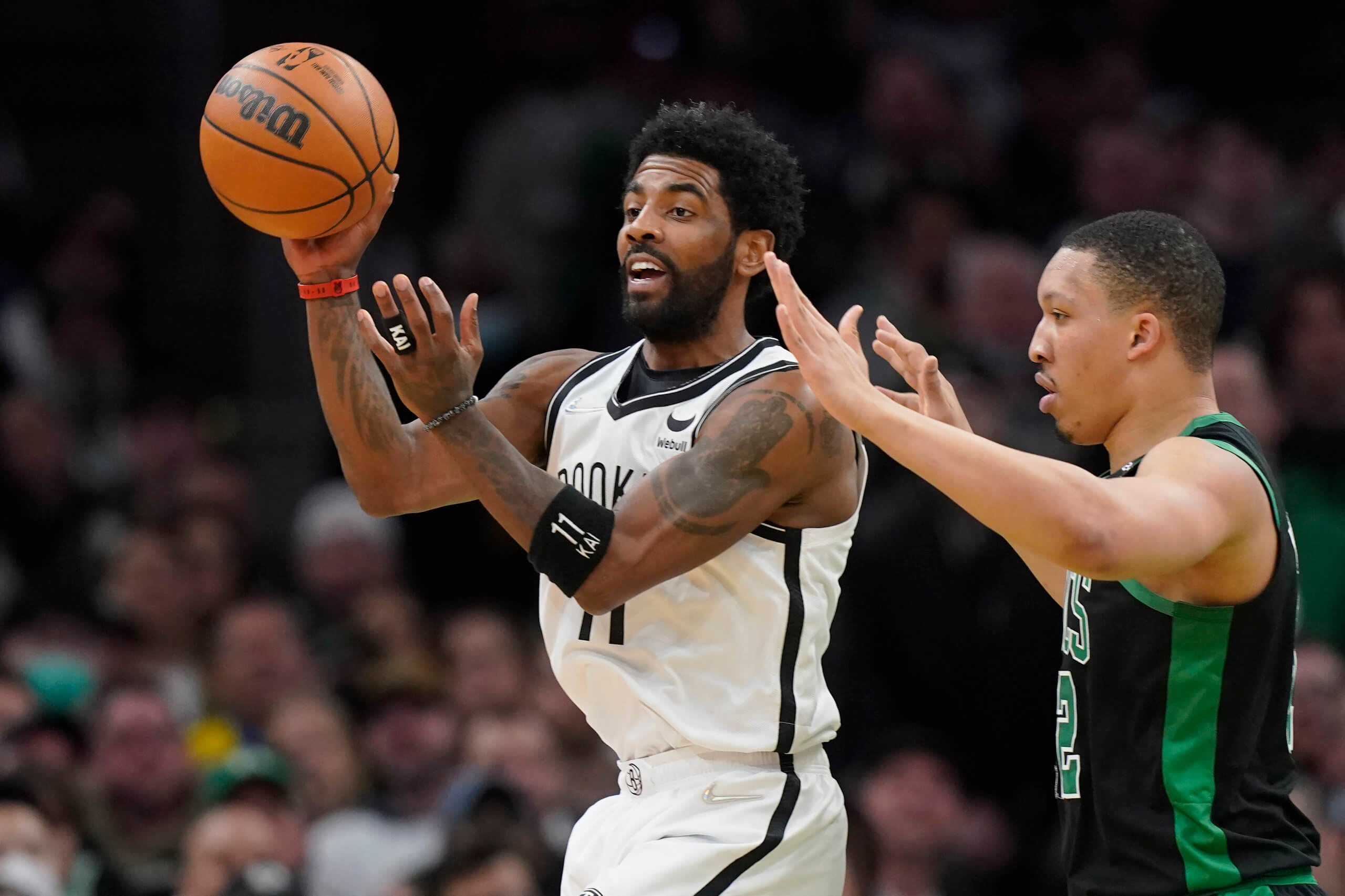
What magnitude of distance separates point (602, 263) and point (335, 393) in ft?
18.2

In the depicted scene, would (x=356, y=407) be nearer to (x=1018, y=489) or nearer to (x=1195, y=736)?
(x=1018, y=489)

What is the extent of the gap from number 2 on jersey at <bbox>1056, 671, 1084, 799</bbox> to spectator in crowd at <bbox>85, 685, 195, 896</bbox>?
4.77 meters

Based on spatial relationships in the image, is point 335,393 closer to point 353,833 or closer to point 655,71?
point 353,833

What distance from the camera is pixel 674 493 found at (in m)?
4.46

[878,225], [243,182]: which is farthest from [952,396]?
[878,225]

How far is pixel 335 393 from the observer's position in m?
4.96

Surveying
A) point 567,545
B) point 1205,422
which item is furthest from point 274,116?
point 1205,422

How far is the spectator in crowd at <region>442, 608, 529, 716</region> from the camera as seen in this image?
869cm

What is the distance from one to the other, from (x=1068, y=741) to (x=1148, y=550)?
79 centimetres

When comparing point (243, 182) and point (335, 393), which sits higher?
point (243, 182)

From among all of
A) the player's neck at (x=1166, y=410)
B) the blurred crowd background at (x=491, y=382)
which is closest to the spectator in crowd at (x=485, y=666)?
the blurred crowd background at (x=491, y=382)

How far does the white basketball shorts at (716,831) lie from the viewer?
448 cm

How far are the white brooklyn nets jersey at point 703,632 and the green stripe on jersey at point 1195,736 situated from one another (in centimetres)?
107

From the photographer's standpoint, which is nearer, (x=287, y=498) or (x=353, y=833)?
(x=353, y=833)
